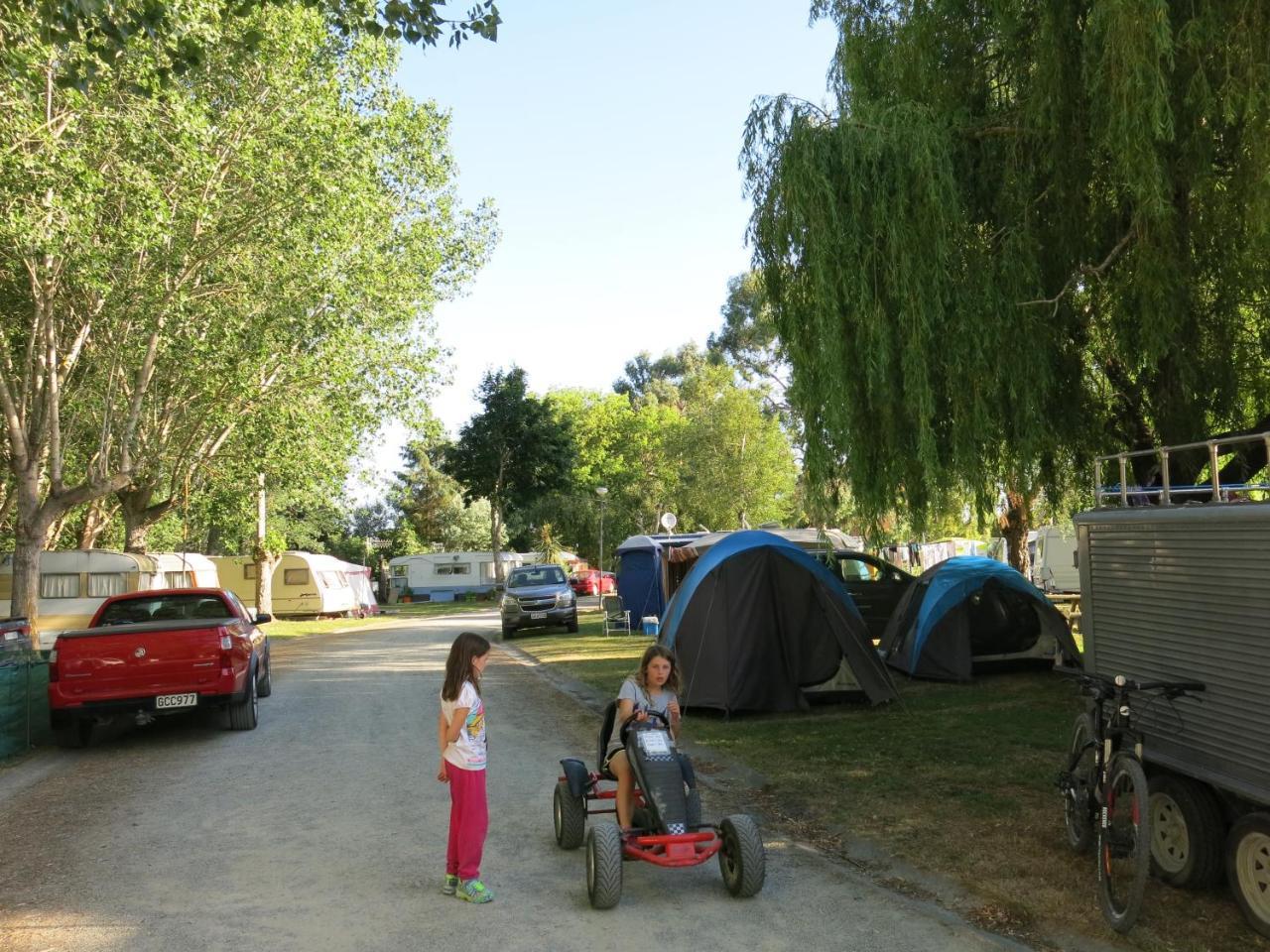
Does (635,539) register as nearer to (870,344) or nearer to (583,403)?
(870,344)

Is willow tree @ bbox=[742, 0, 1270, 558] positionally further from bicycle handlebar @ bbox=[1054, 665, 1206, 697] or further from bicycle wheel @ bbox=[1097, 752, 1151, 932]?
bicycle wheel @ bbox=[1097, 752, 1151, 932]

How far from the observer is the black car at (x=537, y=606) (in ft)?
80.9

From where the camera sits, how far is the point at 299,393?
24.4 m

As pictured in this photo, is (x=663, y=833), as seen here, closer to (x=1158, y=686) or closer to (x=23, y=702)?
(x=1158, y=686)

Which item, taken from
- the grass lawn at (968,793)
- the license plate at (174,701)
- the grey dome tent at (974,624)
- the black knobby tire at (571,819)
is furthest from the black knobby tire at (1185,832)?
the license plate at (174,701)

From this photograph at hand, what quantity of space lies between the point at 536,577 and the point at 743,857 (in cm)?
2130

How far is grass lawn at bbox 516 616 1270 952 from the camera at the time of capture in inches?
191

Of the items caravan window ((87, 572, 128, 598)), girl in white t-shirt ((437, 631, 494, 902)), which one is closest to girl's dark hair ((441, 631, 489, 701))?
girl in white t-shirt ((437, 631, 494, 902))

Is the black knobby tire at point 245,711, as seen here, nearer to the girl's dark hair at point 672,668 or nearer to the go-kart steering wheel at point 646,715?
the girl's dark hair at point 672,668

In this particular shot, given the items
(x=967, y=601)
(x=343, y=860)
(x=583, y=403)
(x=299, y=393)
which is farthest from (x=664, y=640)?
(x=583, y=403)

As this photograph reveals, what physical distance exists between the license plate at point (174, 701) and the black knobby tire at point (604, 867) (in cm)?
632

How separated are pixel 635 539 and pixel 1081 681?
1971 cm

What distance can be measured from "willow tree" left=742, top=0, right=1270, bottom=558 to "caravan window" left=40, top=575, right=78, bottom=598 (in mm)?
21557

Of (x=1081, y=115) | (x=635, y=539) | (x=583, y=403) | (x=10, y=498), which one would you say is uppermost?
(x=583, y=403)
